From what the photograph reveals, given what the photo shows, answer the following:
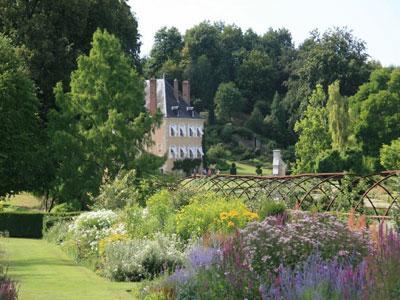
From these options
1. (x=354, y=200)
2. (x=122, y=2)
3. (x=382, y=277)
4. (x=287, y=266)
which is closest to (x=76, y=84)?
(x=122, y=2)

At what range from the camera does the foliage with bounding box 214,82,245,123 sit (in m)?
87.9

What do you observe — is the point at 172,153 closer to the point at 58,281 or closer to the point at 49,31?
the point at 49,31

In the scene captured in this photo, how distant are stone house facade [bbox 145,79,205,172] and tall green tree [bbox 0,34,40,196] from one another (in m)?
41.4

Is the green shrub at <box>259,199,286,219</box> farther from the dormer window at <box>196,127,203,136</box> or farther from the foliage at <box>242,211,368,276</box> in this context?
the dormer window at <box>196,127,203,136</box>

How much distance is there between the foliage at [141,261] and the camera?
14.3 m

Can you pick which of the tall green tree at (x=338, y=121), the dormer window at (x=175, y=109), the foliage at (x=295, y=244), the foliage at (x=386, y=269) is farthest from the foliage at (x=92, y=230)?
the dormer window at (x=175, y=109)

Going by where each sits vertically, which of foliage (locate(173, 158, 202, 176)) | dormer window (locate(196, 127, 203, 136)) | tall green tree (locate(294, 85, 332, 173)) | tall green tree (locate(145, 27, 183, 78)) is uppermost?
tall green tree (locate(145, 27, 183, 78))

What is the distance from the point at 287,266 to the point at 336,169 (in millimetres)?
29169

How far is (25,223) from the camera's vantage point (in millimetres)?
29984

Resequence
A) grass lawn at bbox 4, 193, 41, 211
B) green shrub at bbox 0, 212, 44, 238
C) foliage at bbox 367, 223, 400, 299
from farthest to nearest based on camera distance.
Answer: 1. grass lawn at bbox 4, 193, 41, 211
2. green shrub at bbox 0, 212, 44, 238
3. foliage at bbox 367, 223, 400, 299

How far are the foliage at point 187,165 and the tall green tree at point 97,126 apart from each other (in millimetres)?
39604

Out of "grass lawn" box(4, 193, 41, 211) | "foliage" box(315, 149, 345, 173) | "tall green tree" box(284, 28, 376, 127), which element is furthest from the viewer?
"tall green tree" box(284, 28, 376, 127)

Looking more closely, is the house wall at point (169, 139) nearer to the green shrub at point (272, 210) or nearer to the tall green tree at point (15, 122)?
the tall green tree at point (15, 122)

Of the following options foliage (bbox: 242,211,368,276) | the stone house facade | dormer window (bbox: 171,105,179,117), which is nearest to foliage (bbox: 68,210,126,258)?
foliage (bbox: 242,211,368,276)
